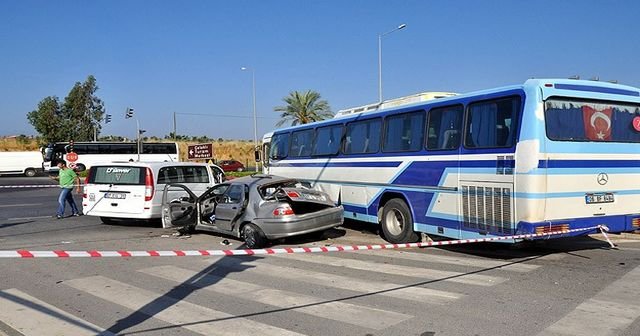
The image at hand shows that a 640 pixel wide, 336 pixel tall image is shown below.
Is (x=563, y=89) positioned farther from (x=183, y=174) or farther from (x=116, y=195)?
(x=116, y=195)

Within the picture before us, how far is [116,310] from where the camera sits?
5.91m

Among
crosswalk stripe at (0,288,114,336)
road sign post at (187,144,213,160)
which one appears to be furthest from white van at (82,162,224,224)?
road sign post at (187,144,213,160)

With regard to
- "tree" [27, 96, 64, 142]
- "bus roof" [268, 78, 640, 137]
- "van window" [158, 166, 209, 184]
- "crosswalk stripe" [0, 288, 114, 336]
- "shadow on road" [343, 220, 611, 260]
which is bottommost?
"shadow on road" [343, 220, 611, 260]

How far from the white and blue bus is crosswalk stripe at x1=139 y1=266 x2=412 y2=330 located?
3.21 m

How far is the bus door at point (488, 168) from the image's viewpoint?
309 inches

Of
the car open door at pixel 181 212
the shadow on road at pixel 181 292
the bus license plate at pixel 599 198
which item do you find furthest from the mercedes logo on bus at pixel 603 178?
the car open door at pixel 181 212

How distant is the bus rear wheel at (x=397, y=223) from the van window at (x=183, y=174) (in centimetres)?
590

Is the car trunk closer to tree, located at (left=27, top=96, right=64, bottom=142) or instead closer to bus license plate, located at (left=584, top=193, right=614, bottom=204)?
bus license plate, located at (left=584, top=193, right=614, bottom=204)

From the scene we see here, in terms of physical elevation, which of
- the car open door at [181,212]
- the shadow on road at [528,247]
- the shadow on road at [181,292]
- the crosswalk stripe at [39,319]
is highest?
the car open door at [181,212]

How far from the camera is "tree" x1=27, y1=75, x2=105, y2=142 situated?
6088 centimetres

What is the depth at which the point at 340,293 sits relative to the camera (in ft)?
21.4

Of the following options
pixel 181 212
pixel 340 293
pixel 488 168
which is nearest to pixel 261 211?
pixel 181 212

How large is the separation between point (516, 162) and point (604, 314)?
9.16ft

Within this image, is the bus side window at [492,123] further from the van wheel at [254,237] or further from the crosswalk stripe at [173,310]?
the crosswalk stripe at [173,310]
